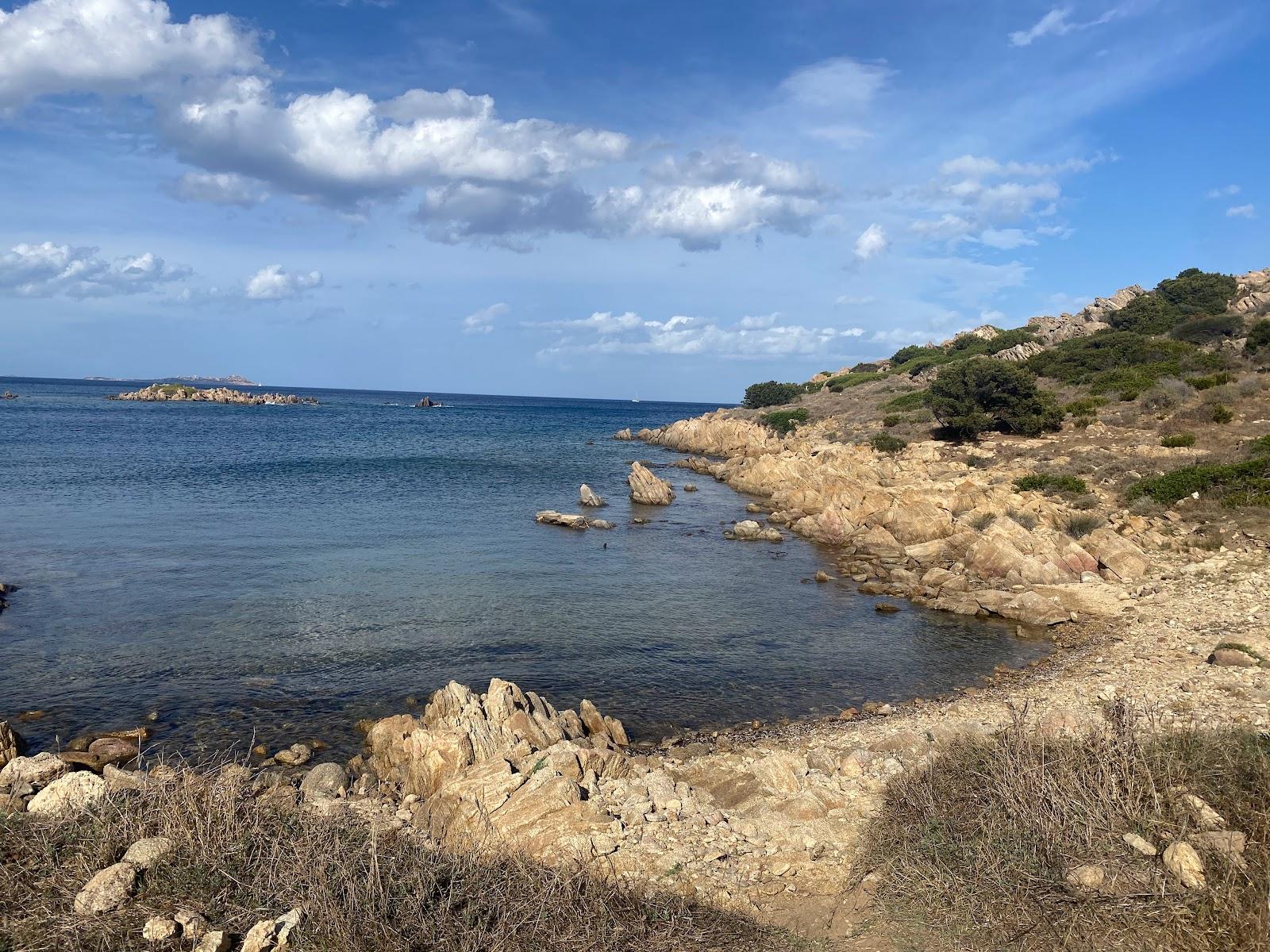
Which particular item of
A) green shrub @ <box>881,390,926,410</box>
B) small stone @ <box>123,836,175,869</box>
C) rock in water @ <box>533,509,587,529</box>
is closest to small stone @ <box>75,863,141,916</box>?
small stone @ <box>123,836,175,869</box>

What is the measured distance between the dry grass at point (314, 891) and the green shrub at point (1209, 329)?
58.0 metres

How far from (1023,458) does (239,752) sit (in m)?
35.6

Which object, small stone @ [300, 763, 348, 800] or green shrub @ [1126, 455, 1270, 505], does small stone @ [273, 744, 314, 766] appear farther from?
green shrub @ [1126, 455, 1270, 505]

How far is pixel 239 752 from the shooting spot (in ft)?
43.4

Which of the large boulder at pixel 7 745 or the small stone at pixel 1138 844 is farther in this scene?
the large boulder at pixel 7 745

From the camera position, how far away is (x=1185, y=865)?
6.67 metres

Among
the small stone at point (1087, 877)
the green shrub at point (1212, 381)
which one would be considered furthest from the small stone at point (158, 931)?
the green shrub at point (1212, 381)

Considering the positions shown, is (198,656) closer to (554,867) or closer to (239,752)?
(239,752)

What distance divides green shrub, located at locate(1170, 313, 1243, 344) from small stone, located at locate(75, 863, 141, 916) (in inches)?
2398

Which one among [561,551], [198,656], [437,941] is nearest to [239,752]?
[198,656]

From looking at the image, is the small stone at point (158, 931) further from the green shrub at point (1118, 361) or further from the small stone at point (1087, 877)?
the green shrub at point (1118, 361)

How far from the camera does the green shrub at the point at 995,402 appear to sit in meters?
41.7

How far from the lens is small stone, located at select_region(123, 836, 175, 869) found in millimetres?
6754

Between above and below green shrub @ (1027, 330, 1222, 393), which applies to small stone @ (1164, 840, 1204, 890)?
below
